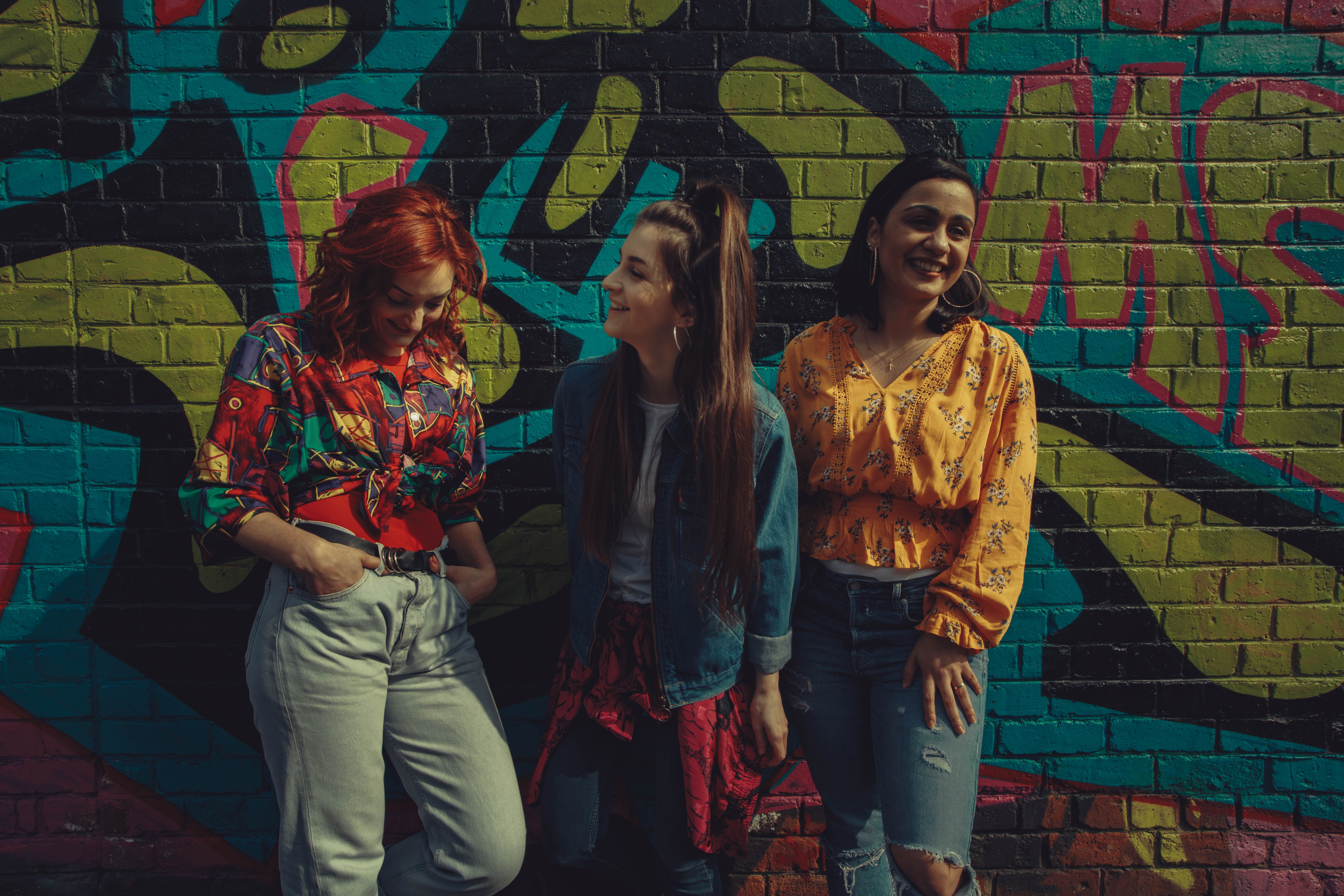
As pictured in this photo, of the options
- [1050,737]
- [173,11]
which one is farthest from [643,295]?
[1050,737]

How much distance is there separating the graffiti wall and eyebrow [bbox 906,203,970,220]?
704mm

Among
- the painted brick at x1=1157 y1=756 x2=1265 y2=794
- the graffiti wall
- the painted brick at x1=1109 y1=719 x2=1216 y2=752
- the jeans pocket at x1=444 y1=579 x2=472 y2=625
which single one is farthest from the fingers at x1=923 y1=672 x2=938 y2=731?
the painted brick at x1=1157 y1=756 x2=1265 y2=794

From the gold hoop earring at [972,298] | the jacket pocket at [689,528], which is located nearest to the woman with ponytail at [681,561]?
the jacket pocket at [689,528]

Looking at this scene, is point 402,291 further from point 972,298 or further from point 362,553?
point 972,298

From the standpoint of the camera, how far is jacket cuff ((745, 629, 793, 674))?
184 centimetres

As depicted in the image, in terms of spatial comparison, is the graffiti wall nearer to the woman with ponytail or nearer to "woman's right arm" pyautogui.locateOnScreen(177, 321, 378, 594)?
the woman with ponytail

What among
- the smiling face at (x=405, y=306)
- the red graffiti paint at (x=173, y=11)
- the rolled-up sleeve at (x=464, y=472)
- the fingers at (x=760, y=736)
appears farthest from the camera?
the red graffiti paint at (x=173, y=11)

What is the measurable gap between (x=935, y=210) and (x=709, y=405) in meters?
0.74

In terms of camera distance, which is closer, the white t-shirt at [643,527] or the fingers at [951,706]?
the fingers at [951,706]

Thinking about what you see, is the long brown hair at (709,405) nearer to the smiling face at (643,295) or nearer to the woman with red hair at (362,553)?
the smiling face at (643,295)

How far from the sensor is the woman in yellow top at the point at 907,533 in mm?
1746

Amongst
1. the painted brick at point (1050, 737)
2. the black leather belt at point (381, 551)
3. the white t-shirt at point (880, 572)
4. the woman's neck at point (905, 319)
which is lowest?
the painted brick at point (1050, 737)

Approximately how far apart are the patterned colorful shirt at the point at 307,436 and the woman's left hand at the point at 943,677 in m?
1.29

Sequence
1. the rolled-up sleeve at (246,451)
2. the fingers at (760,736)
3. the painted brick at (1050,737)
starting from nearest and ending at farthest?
the rolled-up sleeve at (246,451) → the fingers at (760,736) → the painted brick at (1050,737)
